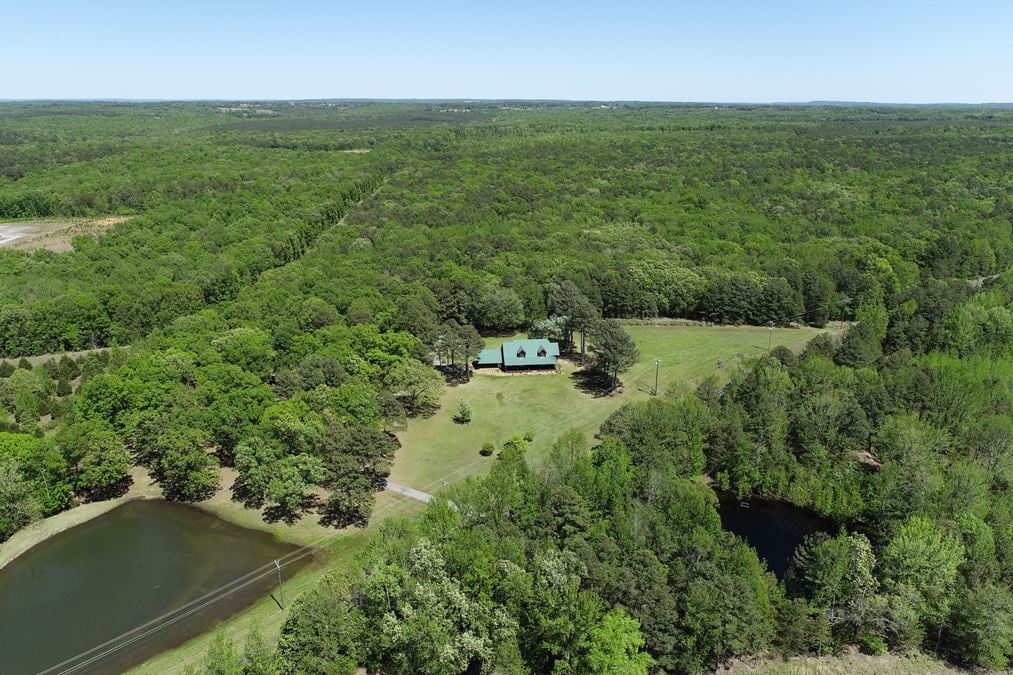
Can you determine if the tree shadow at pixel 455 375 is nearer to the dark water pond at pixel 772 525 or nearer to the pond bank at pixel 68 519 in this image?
the pond bank at pixel 68 519

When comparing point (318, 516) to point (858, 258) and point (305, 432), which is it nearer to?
point (305, 432)

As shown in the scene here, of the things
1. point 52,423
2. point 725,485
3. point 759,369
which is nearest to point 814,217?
point 759,369

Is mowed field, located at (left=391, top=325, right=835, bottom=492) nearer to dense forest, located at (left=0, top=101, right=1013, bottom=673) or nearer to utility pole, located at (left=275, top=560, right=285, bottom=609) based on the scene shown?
dense forest, located at (left=0, top=101, right=1013, bottom=673)

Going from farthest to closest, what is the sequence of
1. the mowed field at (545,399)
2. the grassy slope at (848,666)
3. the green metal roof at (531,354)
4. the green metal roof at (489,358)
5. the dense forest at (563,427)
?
the green metal roof at (489,358) → the green metal roof at (531,354) → the mowed field at (545,399) → the grassy slope at (848,666) → the dense forest at (563,427)

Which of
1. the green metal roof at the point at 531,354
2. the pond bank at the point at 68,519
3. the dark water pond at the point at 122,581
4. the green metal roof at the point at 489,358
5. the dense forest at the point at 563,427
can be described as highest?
the dense forest at the point at 563,427

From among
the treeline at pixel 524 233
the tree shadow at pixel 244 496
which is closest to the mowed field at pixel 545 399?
the treeline at pixel 524 233

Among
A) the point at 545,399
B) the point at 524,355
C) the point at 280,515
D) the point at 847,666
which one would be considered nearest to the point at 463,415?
the point at 545,399
